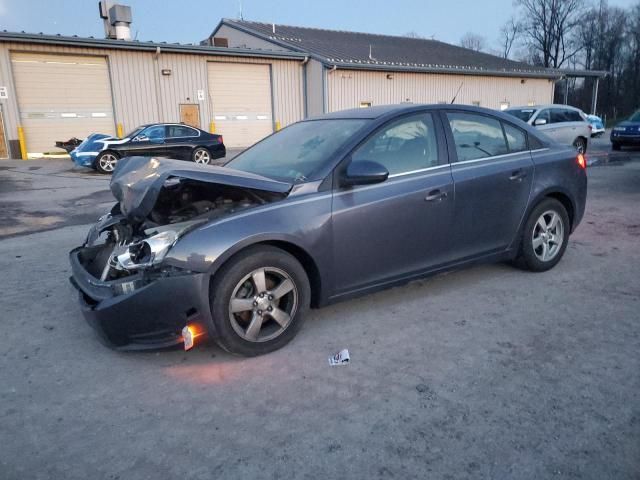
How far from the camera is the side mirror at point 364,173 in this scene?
3316 millimetres

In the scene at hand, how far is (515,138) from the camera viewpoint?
4.42 metres

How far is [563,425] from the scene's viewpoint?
7.88 feet

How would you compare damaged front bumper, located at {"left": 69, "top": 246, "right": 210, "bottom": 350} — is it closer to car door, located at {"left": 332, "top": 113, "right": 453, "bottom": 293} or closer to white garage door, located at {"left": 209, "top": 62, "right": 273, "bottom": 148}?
car door, located at {"left": 332, "top": 113, "right": 453, "bottom": 293}

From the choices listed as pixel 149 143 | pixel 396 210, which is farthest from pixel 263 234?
pixel 149 143

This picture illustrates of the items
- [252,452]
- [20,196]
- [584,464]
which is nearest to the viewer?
[584,464]

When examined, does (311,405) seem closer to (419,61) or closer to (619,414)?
(619,414)

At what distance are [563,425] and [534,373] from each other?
0.50 meters

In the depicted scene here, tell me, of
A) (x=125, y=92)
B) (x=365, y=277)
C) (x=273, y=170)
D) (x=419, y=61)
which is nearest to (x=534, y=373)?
(x=365, y=277)

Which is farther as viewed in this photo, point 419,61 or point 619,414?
point 419,61

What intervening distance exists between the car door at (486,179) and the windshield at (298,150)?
0.90 meters

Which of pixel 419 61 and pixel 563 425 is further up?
pixel 419 61

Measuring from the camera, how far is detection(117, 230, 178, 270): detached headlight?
9.61 feet

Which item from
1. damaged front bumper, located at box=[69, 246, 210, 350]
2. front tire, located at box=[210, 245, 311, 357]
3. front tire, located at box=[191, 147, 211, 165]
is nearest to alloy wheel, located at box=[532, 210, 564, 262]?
front tire, located at box=[210, 245, 311, 357]

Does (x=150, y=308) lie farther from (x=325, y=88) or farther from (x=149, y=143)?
(x=325, y=88)
